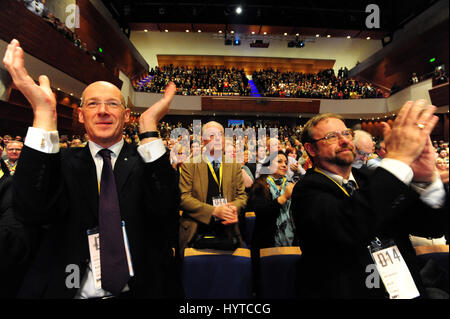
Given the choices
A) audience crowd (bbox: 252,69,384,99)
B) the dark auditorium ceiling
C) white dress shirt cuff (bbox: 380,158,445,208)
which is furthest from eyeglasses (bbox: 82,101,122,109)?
audience crowd (bbox: 252,69,384,99)

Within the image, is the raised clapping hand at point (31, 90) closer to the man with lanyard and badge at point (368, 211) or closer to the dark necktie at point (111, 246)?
the dark necktie at point (111, 246)

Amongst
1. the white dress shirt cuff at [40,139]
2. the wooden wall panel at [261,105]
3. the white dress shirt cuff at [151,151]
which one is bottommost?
the white dress shirt cuff at [151,151]

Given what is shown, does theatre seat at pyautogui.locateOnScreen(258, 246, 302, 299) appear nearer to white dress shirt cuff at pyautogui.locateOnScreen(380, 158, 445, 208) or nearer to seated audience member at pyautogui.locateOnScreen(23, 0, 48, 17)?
white dress shirt cuff at pyautogui.locateOnScreen(380, 158, 445, 208)

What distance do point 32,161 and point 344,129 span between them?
0.98 meters

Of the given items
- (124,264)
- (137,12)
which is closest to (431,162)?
(124,264)

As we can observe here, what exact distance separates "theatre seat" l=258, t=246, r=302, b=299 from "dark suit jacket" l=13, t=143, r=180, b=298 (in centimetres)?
48

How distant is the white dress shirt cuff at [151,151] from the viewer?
0.70m

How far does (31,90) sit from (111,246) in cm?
49

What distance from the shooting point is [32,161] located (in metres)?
0.61

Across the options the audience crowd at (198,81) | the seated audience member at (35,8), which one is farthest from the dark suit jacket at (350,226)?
the audience crowd at (198,81)

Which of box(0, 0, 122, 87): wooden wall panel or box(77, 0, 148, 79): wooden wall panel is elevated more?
box(77, 0, 148, 79): wooden wall panel

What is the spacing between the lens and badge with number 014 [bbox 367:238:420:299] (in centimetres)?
70

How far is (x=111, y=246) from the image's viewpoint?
716 mm

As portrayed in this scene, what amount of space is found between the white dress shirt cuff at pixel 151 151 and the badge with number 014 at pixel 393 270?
730mm
